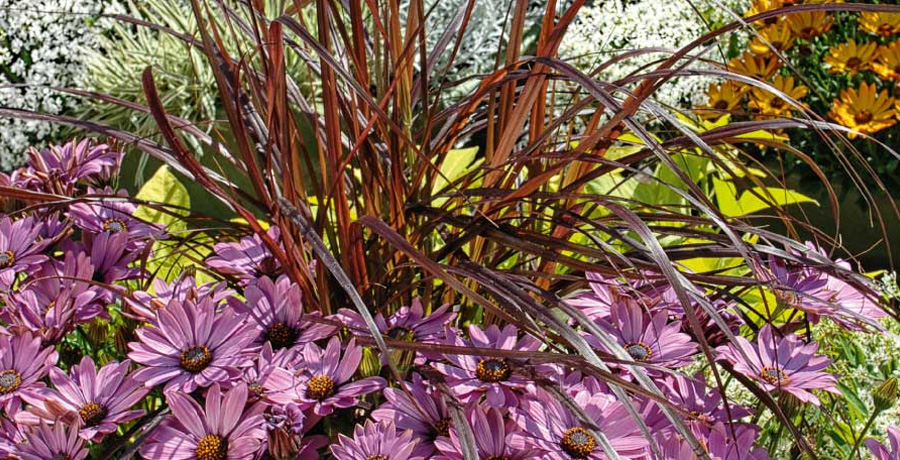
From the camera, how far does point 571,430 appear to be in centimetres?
68

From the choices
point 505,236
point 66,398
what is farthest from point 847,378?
point 66,398

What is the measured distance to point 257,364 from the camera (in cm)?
76

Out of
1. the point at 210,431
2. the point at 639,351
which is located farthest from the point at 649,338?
the point at 210,431

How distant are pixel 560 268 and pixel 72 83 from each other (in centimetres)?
209

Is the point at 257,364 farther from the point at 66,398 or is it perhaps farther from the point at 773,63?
the point at 773,63

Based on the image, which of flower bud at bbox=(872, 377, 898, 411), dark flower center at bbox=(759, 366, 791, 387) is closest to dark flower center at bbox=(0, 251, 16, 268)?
dark flower center at bbox=(759, 366, 791, 387)

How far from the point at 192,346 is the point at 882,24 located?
220 cm

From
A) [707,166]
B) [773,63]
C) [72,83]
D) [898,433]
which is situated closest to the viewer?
[898,433]

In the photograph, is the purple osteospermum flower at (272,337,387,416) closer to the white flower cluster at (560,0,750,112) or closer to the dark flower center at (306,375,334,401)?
the dark flower center at (306,375,334,401)

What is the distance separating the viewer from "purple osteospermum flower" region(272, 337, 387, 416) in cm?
69

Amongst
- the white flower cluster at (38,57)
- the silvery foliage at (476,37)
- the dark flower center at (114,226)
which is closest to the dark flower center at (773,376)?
the dark flower center at (114,226)

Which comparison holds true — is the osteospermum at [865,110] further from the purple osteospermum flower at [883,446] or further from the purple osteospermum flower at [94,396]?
the purple osteospermum flower at [94,396]

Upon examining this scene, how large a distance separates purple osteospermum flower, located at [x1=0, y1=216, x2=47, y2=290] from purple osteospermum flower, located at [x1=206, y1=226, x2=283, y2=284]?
16 centimetres

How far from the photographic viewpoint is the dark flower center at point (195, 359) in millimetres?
720
